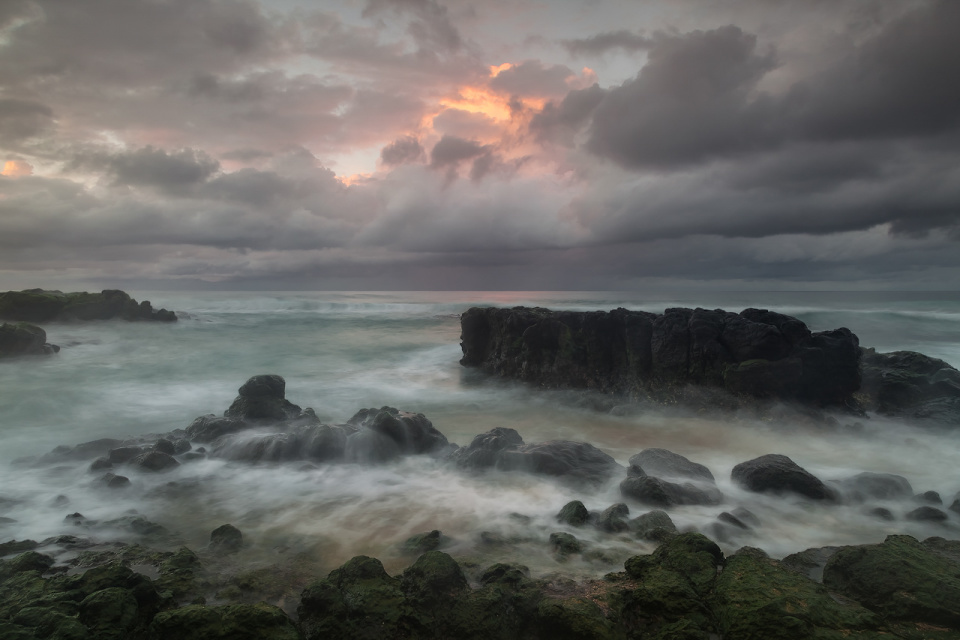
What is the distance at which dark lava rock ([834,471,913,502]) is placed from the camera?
308 inches

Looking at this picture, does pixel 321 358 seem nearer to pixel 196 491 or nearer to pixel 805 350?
pixel 196 491

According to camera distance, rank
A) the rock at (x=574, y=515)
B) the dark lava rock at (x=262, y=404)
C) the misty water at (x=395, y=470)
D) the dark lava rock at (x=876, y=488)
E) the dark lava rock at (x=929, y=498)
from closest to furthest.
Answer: the misty water at (x=395, y=470) < the rock at (x=574, y=515) < the dark lava rock at (x=929, y=498) < the dark lava rock at (x=876, y=488) < the dark lava rock at (x=262, y=404)

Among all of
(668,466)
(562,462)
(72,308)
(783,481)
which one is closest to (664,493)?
(668,466)

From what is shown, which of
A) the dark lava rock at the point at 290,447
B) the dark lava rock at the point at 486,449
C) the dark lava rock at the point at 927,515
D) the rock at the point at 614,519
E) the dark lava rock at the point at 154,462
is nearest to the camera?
the rock at the point at 614,519

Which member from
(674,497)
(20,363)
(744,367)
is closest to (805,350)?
(744,367)

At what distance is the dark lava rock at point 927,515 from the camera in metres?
7.04

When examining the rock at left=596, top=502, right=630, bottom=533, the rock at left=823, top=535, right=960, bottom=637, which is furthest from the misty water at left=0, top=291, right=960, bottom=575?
the rock at left=823, top=535, right=960, bottom=637

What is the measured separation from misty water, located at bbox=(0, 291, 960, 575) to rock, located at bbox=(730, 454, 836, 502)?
0.21 metres

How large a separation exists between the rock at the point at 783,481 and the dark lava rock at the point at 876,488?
386 millimetres

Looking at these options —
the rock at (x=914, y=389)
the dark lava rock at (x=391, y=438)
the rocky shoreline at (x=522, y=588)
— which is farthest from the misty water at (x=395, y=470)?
the rock at (x=914, y=389)

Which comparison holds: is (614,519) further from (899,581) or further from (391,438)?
(391,438)

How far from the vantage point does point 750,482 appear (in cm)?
817

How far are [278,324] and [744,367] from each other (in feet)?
134

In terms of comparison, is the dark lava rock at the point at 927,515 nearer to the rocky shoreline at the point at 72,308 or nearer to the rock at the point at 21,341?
the rock at the point at 21,341
